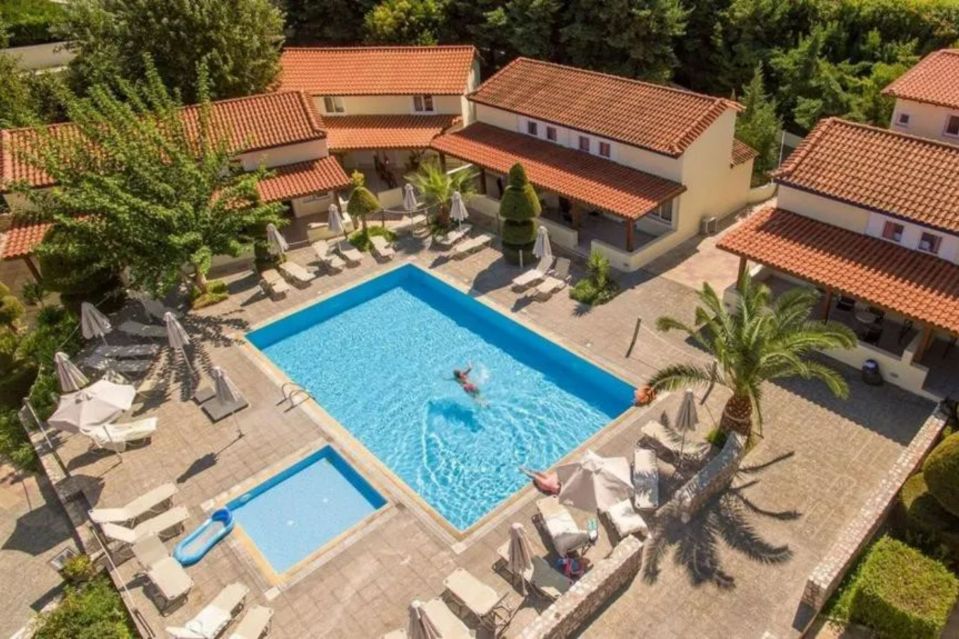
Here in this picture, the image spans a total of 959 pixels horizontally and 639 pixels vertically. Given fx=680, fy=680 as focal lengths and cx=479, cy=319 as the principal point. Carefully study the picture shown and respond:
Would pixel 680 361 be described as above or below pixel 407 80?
below

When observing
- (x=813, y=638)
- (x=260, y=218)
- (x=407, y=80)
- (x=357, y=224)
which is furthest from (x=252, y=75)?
(x=813, y=638)

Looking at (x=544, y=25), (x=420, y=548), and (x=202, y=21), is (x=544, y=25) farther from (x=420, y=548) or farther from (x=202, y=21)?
(x=420, y=548)

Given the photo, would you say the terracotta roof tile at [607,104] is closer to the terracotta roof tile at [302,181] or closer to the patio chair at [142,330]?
the terracotta roof tile at [302,181]

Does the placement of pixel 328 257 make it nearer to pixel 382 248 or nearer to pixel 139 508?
pixel 382 248

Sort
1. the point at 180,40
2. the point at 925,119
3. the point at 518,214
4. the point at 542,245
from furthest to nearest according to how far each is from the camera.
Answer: the point at 180,40 < the point at 925,119 < the point at 518,214 < the point at 542,245

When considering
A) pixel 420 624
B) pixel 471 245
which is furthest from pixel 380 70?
pixel 420 624

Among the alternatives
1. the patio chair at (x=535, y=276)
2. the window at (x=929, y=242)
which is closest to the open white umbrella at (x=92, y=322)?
the patio chair at (x=535, y=276)
